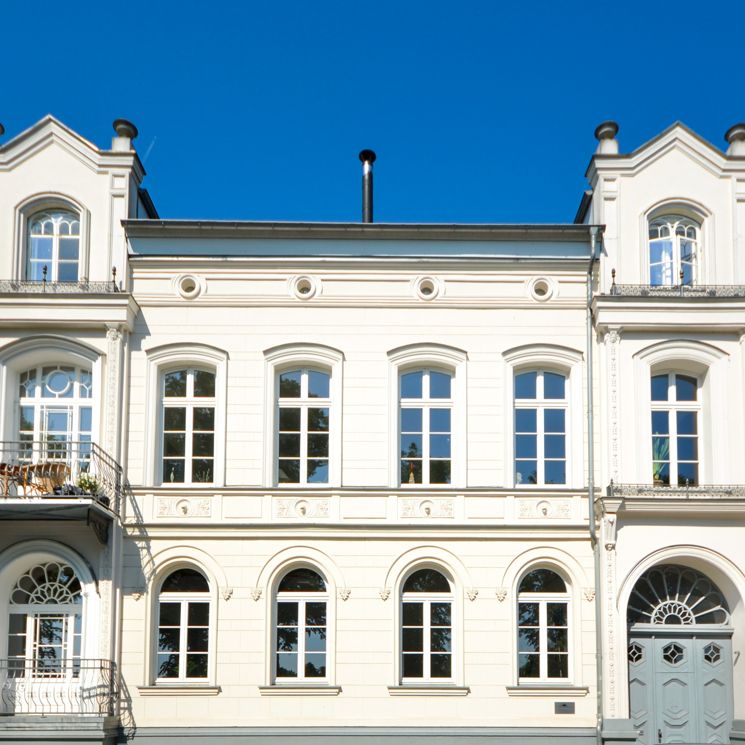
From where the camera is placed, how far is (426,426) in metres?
21.8

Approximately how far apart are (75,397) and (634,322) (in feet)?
33.0

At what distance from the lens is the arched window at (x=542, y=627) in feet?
68.4

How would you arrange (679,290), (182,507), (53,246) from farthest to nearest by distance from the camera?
(53,246), (679,290), (182,507)

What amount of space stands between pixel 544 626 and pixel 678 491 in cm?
331

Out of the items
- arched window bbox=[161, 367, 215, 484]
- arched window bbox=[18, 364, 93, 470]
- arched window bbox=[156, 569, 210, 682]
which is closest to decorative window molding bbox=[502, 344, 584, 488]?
arched window bbox=[161, 367, 215, 484]

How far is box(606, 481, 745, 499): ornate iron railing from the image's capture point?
67.1ft

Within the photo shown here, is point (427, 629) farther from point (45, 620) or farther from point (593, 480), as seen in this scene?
point (45, 620)

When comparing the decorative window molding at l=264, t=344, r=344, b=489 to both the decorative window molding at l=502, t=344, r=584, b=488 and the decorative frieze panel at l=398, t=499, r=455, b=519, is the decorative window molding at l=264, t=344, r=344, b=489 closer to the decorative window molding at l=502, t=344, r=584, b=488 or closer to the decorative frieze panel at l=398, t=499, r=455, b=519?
the decorative frieze panel at l=398, t=499, r=455, b=519

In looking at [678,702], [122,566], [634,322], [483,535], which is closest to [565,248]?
[634,322]

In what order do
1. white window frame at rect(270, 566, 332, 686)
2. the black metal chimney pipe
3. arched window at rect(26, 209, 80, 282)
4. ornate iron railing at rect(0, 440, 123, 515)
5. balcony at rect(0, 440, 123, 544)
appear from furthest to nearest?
the black metal chimney pipe < arched window at rect(26, 209, 80, 282) < white window frame at rect(270, 566, 332, 686) < ornate iron railing at rect(0, 440, 123, 515) < balcony at rect(0, 440, 123, 544)

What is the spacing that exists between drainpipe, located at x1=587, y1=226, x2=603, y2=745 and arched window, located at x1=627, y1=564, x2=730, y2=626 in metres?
0.92

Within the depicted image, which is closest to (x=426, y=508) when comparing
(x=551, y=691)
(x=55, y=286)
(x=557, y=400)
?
(x=557, y=400)

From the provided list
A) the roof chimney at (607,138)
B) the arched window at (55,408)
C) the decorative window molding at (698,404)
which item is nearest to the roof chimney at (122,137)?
the arched window at (55,408)

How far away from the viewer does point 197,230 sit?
71.9ft
